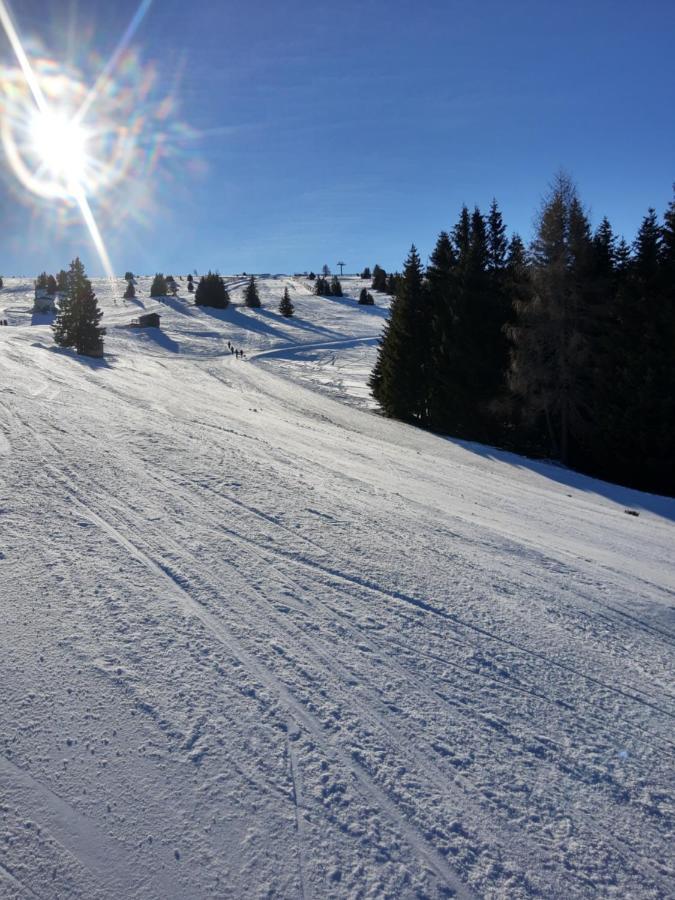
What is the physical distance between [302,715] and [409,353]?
25.8 m

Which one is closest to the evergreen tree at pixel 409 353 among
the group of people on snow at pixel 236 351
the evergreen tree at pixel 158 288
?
the group of people on snow at pixel 236 351

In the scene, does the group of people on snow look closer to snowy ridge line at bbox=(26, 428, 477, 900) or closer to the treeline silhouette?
the treeline silhouette

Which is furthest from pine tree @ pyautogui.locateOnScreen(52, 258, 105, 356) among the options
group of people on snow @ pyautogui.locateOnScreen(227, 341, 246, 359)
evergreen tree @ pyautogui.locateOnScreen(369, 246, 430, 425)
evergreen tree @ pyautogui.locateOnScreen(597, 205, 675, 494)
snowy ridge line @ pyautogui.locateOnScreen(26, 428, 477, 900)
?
snowy ridge line @ pyautogui.locateOnScreen(26, 428, 477, 900)

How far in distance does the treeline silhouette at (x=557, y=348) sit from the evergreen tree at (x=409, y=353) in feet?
0.27

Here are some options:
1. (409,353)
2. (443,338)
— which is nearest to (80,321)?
(409,353)

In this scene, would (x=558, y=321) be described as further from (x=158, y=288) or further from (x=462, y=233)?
(x=158, y=288)

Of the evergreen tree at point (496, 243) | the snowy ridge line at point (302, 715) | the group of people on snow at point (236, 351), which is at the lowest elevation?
the snowy ridge line at point (302, 715)

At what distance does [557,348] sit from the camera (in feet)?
68.6

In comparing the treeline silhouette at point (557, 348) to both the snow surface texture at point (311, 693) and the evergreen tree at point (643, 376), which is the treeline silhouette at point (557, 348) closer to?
the evergreen tree at point (643, 376)

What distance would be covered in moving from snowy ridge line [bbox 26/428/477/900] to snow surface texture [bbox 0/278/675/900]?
0.02 metres

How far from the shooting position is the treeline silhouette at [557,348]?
18641 mm

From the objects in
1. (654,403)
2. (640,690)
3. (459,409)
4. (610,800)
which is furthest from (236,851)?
(459,409)

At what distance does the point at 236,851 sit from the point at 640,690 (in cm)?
369

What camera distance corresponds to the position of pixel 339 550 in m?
6.39
